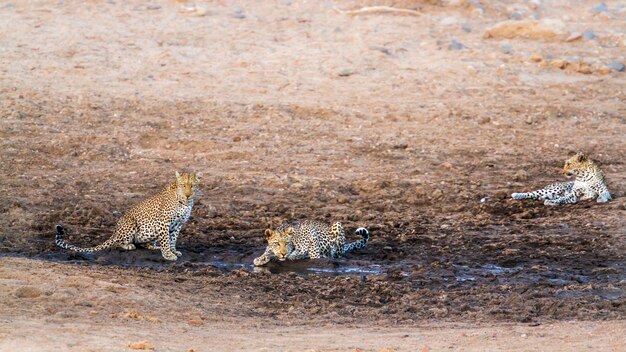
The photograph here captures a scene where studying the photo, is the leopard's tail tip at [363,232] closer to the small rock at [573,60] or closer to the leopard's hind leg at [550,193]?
the leopard's hind leg at [550,193]

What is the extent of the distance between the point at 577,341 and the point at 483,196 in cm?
526

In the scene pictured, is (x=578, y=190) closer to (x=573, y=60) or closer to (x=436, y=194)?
(x=436, y=194)

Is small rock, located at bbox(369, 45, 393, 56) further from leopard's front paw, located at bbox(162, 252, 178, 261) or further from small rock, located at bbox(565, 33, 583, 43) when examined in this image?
leopard's front paw, located at bbox(162, 252, 178, 261)

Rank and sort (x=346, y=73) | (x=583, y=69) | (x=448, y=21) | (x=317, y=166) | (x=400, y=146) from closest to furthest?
(x=317, y=166), (x=400, y=146), (x=346, y=73), (x=583, y=69), (x=448, y=21)

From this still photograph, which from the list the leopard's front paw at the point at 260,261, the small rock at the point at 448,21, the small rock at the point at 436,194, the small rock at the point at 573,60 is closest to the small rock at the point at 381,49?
the small rock at the point at 448,21

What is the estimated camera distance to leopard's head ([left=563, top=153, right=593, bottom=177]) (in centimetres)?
1509

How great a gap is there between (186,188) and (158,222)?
43 centimetres

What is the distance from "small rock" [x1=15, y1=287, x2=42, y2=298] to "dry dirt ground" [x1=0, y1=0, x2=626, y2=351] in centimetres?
1

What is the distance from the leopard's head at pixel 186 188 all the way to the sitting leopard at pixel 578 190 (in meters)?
4.00

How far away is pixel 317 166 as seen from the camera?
15547mm

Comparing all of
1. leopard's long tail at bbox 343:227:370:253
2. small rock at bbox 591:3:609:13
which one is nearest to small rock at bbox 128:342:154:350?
leopard's long tail at bbox 343:227:370:253

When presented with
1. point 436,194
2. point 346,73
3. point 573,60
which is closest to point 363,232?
point 436,194

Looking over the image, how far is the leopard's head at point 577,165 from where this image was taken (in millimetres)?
15086

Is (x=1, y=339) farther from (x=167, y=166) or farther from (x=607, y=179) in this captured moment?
(x=607, y=179)
